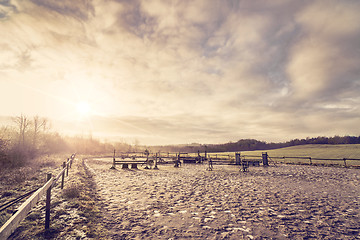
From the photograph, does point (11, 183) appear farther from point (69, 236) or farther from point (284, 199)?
point (284, 199)

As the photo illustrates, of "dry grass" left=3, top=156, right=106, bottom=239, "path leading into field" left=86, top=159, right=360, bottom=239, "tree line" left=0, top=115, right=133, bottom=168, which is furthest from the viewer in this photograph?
"tree line" left=0, top=115, right=133, bottom=168

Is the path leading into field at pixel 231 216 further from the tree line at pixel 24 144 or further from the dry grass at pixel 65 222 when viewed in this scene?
the tree line at pixel 24 144

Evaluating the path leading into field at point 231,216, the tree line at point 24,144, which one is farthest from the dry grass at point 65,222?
the tree line at point 24,144

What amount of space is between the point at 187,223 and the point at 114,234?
237cm

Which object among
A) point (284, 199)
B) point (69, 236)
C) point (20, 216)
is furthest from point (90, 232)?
point (284, 199)

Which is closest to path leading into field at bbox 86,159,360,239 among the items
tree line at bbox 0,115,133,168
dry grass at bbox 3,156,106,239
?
dry grass at bbox 3,156,106,239

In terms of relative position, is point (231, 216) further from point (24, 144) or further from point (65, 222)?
point (24, 144)

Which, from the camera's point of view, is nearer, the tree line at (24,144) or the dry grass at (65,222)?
the dry grass at (65,222)

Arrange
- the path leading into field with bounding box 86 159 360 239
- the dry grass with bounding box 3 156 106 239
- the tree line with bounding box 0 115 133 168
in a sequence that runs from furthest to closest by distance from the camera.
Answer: the tree line with bounding box 0 115 133 168 → the path leading into field with bounding box 86 159 360 239 → the dry grass with bounding box 3 156 106 239

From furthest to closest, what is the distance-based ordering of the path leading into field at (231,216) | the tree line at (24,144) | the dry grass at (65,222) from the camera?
1. the tree line at (24,144)
2. the path leading into field at (231,216)
3. the dry grass at (65,222)

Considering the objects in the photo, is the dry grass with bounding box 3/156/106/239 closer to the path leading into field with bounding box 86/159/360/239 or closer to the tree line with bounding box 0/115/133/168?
the path leading into field with bounding box 86/159/360/239

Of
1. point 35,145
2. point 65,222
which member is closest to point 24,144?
point 35,145

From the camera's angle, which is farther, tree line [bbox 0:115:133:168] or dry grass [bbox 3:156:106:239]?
tree line [bbox 0:115:133:168]

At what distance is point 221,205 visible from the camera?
783 centimetres
